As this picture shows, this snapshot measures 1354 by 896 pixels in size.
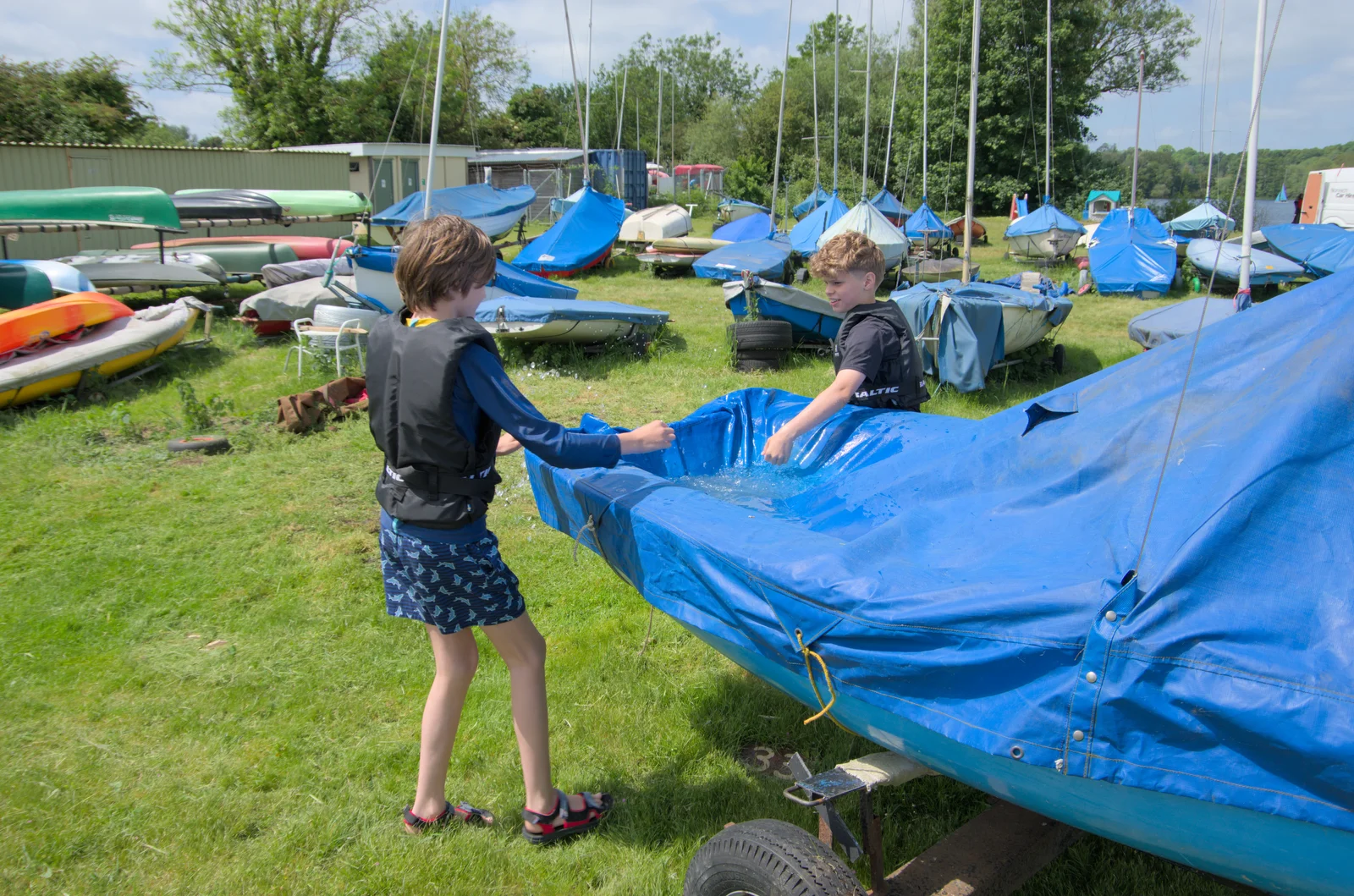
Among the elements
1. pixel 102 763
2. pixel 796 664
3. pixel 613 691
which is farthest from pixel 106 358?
pixel 796 664

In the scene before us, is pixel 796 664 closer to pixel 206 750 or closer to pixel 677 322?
pixel 206 750

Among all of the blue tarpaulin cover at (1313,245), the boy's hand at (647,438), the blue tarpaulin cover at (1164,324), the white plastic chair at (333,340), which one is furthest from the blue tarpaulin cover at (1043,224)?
the boy's hand at (647,438)

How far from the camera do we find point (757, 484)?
3791 mm

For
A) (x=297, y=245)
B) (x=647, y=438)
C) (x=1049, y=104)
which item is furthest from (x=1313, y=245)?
(x=297, y=245)

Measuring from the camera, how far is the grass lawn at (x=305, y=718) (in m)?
2.62

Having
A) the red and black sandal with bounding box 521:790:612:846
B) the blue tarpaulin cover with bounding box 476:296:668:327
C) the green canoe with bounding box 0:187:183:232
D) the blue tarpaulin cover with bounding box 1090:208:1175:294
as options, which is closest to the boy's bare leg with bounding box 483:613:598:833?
the red and black sandal with bounding box 521:790:612:846

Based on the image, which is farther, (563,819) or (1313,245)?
(1313,245)

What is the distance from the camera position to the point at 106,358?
805 centimetres

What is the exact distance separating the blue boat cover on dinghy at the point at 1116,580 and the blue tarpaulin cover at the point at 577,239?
45.1 ft

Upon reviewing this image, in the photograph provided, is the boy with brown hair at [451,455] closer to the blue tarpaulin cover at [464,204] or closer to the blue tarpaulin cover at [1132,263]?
the blue tarpaulin cover at [464,204]

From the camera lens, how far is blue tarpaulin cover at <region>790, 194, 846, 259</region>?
17.3 meters

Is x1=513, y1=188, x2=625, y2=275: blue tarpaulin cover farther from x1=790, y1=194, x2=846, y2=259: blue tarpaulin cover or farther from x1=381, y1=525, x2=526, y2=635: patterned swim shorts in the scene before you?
x1=381, y1=525, x2=526, y2=635: patterned swim shorts

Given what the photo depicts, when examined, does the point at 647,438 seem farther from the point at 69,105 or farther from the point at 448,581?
the point at 69,105

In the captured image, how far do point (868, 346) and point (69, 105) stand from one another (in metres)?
37.3
